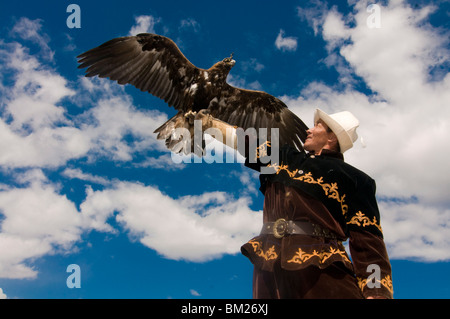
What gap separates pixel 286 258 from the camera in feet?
7.25

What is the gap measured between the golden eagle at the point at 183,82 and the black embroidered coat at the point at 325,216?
9.89 feet

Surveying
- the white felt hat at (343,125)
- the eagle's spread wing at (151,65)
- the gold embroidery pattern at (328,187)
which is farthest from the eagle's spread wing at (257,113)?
the gold embroidery pattern at (328,187)

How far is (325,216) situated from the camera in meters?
2.34

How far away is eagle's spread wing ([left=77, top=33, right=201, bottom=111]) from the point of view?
17.9 feet

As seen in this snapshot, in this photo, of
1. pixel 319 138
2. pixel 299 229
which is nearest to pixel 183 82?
pixel 319 138

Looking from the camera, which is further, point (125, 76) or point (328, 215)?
point (125, 76)

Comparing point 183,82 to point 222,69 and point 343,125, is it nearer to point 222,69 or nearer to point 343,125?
point 222,69

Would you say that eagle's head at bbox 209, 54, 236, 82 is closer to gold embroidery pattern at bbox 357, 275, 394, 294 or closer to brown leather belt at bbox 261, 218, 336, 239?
brown leather belt at bbox 261, 218, 336, 239

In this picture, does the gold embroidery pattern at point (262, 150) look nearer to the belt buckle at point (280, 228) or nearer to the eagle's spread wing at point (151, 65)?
the belt buckle at point (280, 228)
